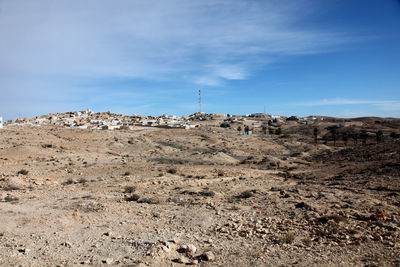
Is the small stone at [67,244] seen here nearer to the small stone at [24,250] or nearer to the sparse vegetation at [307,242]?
the small stone at [24,250]

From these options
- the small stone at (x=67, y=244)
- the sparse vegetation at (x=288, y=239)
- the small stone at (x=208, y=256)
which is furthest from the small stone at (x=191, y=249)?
the small stone at (x=67, y=244)

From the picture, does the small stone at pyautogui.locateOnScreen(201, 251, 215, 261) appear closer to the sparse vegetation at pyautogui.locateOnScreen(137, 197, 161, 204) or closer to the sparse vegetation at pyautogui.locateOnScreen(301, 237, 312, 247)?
the sparse vegetation at pyautogui.locateOnScreen(301, 237, 312, 247)

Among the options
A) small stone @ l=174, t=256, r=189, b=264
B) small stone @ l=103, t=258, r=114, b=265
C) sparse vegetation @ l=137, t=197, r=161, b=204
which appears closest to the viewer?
small stone @ l=103, t=258, r=114, b=265

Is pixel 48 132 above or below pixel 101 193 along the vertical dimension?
above

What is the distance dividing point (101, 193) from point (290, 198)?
9.08 metres

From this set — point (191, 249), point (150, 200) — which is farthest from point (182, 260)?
point (150, 200)

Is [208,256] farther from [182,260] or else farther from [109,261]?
[109,261]

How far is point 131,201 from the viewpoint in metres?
13.4

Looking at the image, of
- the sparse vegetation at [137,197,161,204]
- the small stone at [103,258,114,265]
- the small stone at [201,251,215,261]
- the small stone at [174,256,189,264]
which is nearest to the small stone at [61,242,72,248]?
the small stone at [103,258,114,265]

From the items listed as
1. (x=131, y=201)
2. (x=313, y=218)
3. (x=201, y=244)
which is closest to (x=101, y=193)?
(x=131, y=201)

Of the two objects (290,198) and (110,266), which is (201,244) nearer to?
(110,266)

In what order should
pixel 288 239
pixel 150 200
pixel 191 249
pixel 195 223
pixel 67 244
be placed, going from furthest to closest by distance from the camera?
pixel 150 200 → pixel 195 223 → pixel 288 239 → pixel 67 244 → pixel 191 249

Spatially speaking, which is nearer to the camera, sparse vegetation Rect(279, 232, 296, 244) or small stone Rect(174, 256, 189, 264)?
small stone Rect(174, 256, 189, 264)

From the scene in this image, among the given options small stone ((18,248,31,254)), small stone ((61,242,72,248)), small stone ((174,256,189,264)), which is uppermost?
small stone ((18,248,31,254))
